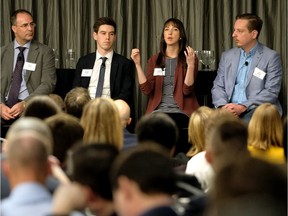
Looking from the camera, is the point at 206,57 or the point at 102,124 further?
the point at 206,57

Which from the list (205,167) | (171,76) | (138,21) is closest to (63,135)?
(205,167)

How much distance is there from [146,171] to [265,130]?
202 centimetres

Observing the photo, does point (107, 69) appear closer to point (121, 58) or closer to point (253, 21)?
point (121, 58)

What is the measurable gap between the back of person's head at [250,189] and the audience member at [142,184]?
41 centimetres

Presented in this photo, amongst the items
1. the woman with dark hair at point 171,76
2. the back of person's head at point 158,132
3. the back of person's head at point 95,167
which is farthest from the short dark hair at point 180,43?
the back of person's head at point 95,167

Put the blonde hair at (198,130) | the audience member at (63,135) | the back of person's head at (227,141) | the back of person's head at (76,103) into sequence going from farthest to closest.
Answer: the back of person's head at (76,103), the blonde hair at (198,130), the audience member at (63,135), the back of person's head at (227,141)

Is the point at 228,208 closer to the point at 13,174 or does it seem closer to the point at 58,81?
the point at 13,174

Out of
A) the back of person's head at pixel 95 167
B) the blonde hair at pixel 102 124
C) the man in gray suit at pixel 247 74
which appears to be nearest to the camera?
the back of person's head at pixel 95 167

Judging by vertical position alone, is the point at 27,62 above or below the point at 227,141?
above

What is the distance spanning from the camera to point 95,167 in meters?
2.33

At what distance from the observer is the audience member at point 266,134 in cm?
396

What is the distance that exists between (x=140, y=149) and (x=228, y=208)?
0.72 m

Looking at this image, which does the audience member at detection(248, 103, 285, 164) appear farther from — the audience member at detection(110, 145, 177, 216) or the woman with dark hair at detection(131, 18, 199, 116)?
the woman with dark hair at detection(131, 18, 199, 116)

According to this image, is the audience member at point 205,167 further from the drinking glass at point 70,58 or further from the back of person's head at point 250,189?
the drinking glass at point 70,58
